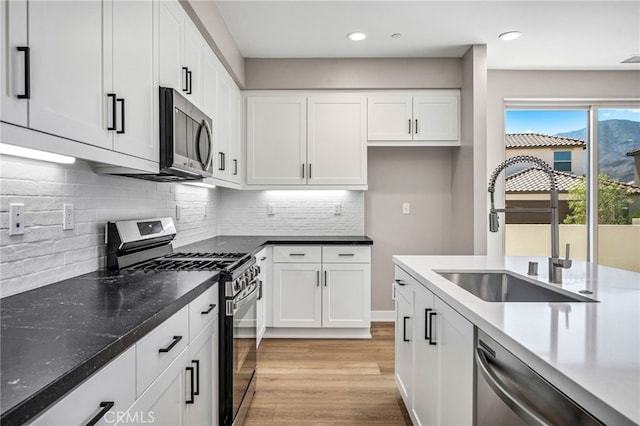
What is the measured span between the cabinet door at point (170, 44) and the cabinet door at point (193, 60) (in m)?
0.07

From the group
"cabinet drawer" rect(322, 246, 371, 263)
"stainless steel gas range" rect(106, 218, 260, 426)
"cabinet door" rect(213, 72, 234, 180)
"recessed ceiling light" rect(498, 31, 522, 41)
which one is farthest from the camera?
"cabinet drawer" rect(322, 246, 371, 263)

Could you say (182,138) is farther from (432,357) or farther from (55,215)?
(432,357)

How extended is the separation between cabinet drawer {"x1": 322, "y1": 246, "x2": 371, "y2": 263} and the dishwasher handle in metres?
2.44

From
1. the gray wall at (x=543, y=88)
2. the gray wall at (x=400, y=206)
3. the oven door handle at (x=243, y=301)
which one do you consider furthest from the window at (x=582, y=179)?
the oven door handle at (x=243, y=301)

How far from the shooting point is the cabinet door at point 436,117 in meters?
3.97

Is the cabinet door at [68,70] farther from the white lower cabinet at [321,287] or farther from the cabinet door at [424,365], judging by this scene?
the white lower cabinet at [321,287]

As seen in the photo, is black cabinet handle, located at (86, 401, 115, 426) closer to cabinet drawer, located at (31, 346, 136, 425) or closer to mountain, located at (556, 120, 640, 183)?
cabinet drawer, located at (31, 346, 136, 425)

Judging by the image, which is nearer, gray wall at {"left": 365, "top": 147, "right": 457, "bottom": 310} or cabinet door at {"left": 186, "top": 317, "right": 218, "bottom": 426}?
cabinet door at {"left": 186, "top": 317, "right": 218, "bottom": 426}

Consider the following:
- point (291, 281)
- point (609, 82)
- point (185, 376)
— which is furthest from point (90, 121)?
point (609, 82)

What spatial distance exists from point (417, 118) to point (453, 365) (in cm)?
295

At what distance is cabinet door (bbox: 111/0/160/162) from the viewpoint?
155 cm

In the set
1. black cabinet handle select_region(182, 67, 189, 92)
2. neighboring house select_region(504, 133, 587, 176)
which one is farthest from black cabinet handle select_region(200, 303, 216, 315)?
neighboring house select_region(504, 133, 587, 176)

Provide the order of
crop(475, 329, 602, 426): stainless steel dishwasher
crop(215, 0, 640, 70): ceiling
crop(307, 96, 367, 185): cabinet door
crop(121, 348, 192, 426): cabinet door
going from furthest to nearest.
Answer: crop(307, 96, 367, 185): cabinet door < crop(215, 0, 640, 70): ceiling < crop(121, 348, 192, 426): cabinet door < crop(475, 329, 602, 426): stainless steel dishwasher

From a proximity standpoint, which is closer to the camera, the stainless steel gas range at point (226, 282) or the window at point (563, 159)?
the stainless steel gas range at point (226, 282)
